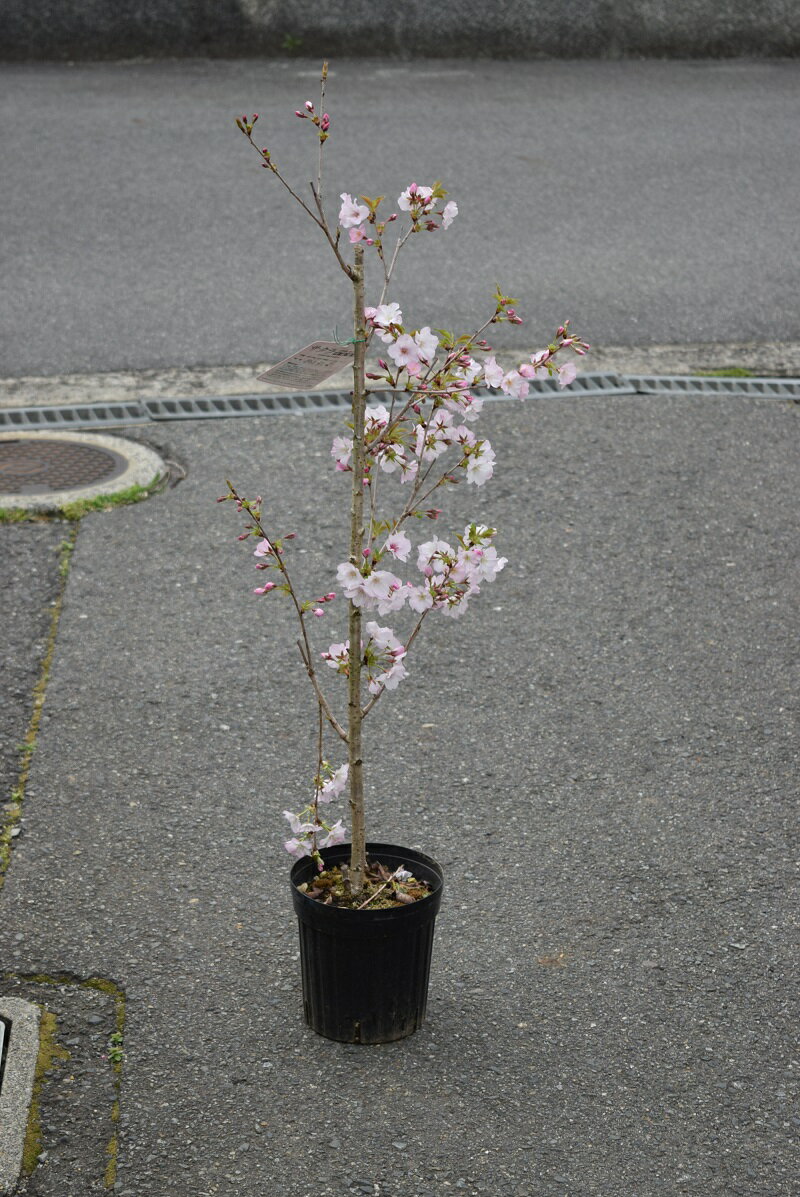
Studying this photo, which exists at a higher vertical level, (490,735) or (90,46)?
(90,46)

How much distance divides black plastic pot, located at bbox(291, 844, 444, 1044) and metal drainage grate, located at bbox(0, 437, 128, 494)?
2459 mm

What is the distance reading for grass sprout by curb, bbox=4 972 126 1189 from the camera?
2.59m

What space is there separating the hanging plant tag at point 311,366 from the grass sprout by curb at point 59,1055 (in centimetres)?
129

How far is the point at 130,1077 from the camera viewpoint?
2.76 meters

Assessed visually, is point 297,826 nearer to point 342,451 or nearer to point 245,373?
point 342,451

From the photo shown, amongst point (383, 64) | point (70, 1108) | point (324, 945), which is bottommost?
point (70, 1108)

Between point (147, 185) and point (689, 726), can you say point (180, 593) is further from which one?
point (147, 185)

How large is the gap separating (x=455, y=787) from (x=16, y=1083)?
4.37ft

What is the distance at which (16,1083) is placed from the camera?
8.91 feet

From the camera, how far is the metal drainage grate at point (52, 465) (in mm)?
5004

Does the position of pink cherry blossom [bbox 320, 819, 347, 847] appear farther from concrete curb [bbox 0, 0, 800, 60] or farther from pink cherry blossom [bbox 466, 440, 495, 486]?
concrete curb [bbox 0, 0, 800, 60]

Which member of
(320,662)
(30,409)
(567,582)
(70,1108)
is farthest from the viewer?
(30,409)

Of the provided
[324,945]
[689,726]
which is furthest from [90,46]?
[324,945]

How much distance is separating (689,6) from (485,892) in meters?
8.84
